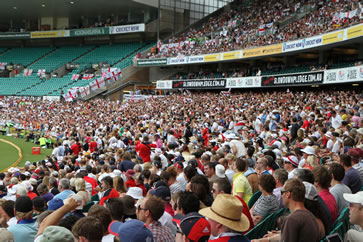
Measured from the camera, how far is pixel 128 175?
7.55 metres

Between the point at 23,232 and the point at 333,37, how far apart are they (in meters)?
22.9

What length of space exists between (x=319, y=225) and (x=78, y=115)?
29385 millimetres

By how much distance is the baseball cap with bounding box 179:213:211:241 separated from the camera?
391cm

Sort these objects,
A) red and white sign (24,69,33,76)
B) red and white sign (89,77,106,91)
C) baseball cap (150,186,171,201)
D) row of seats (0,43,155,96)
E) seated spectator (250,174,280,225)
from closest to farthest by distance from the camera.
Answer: seated spectator (250,174,280,225), baseball cap (150,186,171,201), red and white sign (89,77,106,91), row of seats (0,43,155,96), red and white sign (24,69,33,76)

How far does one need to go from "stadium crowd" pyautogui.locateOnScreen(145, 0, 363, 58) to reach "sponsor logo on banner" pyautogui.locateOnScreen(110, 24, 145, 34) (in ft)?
14.4

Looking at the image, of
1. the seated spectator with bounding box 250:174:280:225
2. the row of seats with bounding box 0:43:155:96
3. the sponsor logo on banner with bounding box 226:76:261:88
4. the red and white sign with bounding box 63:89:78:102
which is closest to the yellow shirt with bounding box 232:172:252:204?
the seated spectator with bounding box 250:174:280:225

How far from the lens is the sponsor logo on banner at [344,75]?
19734 millimetres

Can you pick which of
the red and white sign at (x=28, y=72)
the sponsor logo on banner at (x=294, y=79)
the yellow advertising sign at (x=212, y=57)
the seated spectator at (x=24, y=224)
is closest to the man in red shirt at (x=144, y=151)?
the seated spectator at (x=24, y=224)

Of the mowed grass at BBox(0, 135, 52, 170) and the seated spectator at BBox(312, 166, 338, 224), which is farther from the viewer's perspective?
the mowed grass at BBox(0, 135, 52, 170)

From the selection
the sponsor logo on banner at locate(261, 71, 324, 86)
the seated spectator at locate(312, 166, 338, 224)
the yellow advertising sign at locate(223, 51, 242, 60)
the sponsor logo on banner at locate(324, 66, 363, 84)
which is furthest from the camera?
the yellow advertising sign at locate(223, 51, 242, 60)

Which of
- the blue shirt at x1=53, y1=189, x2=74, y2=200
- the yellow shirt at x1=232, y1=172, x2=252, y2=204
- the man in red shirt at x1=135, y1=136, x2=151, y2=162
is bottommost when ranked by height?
the man in red shirt at x1=135, y1=136, x2=151, y2=162

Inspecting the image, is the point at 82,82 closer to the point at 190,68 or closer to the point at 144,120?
the point at 190,68

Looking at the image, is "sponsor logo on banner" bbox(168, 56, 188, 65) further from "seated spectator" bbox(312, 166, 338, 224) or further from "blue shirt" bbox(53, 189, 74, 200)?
"seated spectator" bbox(312, 166, 338, 224)

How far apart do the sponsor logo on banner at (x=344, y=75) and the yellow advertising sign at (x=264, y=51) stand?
5824mm
